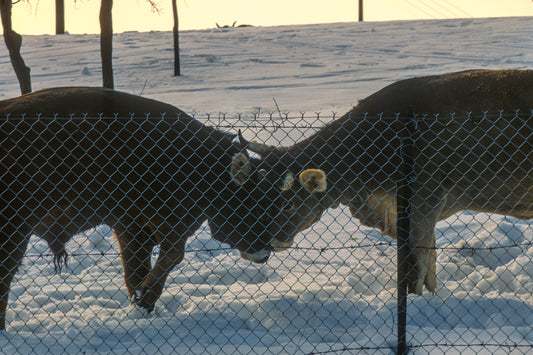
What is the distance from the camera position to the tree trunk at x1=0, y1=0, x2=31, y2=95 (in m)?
13.9

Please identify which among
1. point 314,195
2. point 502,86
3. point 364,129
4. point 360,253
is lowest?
point 360,253

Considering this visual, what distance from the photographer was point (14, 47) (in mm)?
14039

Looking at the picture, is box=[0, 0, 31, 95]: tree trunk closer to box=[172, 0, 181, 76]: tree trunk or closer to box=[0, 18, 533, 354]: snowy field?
box=[0, 18, 533, 354]: snowy field

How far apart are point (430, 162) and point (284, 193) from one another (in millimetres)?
1521

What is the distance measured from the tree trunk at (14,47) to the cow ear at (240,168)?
9010mm

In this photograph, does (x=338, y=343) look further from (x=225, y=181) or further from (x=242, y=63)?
(x=242, y=63)

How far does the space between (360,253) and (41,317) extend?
3937 millimetres

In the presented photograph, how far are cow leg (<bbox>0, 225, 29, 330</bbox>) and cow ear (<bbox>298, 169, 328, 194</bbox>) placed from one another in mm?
2727

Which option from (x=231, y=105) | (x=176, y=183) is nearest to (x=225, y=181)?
(x=176, y=183)

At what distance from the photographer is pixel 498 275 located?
6.56 meters

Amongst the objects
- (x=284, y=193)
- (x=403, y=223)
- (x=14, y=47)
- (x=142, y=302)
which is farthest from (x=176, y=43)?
(x=403, y=223)

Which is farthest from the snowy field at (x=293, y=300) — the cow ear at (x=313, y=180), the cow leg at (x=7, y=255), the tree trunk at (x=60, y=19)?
the tree trunk at (x=60, y=19)

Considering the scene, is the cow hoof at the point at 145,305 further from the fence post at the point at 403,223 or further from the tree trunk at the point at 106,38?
the tree trunk at the point at 106,38

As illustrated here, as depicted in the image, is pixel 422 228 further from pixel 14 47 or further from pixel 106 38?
pixel 106 38
